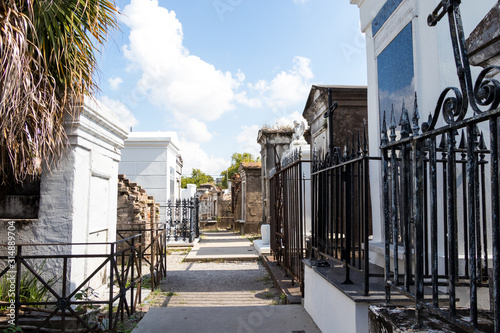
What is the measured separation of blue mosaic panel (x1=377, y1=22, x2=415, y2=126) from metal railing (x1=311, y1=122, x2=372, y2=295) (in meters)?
0.82

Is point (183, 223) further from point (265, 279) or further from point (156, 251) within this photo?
point (265, 279)

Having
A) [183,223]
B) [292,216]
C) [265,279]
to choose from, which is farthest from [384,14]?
[183,223]

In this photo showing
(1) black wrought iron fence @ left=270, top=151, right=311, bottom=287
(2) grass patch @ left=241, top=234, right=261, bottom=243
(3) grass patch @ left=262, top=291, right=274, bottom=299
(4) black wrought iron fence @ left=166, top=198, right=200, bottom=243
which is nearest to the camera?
(1) black wrought iron fence @ left=270, top=151, right=311, bottom=287

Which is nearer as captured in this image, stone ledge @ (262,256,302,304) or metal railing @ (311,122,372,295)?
metal railing @ (311,122,372,295)

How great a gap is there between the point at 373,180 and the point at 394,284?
3161mm

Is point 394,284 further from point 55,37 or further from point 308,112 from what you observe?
point 308,112

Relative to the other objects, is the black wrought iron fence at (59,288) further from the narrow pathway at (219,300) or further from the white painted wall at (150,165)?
the white painted wall at (150,165)

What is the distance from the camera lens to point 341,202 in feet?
11.8

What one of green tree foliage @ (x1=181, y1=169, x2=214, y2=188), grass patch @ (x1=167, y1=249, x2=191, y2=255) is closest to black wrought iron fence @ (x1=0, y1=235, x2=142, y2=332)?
grass patch @ (x1=167, y1=249, x2=191, y2=255)

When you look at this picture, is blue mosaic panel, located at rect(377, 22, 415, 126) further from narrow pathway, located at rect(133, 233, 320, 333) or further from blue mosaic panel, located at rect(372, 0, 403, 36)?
narrow pathway, located at rect(133, 233, 320, 333)

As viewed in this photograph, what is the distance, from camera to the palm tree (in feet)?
11.6

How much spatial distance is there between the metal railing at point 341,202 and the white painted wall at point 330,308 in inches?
6.7

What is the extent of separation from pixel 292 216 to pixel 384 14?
10.7 feet

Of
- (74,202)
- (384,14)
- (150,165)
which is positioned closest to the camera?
(74,202)
